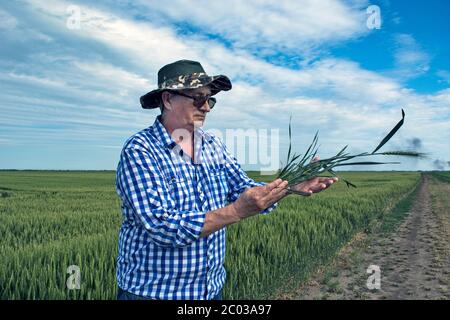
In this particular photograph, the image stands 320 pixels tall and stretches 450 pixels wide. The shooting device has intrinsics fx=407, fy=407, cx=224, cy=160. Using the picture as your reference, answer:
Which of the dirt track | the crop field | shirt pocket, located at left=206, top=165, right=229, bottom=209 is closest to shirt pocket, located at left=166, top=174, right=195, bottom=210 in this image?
shirt pocket, located at left=206, top=165, right=229, bottom=209

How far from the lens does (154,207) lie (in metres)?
1.73

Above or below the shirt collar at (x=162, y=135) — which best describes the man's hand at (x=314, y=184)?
below

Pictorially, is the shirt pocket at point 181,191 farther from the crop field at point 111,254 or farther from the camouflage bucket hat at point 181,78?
the crop field at point 111,254

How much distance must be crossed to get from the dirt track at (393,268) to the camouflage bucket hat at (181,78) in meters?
3.88

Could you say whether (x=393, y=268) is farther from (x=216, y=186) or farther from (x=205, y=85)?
(x=205, y=85)

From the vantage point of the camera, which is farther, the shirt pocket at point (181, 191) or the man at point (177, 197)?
the shirt pocket at point (181, 191)

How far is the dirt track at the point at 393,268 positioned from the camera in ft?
17.8

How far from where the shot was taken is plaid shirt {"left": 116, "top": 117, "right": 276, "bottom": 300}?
5.65ft

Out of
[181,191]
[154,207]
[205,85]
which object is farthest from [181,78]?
[154,207]

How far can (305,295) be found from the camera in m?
5.26

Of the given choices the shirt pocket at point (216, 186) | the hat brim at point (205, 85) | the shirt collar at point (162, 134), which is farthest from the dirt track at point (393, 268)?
the shirt collar at point (162, 134)

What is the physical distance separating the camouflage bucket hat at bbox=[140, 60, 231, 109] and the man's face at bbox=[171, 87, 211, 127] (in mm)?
38

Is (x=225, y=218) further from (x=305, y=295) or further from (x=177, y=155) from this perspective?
(x=305, y=295)
